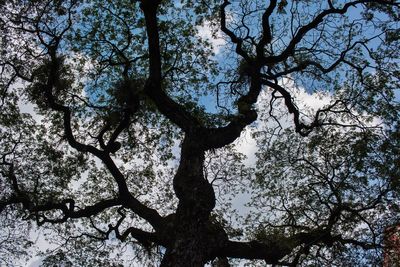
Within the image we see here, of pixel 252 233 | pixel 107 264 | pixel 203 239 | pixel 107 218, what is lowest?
pixel 203 239

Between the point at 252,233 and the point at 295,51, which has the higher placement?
the point at 295,51

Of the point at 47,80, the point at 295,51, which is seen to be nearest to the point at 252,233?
the point at 295,51

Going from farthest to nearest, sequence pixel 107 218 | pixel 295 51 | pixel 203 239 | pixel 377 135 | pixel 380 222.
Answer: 1. pixel 107 218
2. pixel 295 51
3. pixel 377 135
4. pixel 380 222
5. pixel 203 239

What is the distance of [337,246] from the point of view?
1299cm

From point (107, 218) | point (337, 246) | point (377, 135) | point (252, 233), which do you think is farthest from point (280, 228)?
point (107, 218)

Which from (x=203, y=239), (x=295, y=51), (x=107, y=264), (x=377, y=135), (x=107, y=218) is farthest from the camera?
(x=107, y=218)

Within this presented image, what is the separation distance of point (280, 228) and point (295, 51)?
5876mm

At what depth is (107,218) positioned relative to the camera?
695 inches

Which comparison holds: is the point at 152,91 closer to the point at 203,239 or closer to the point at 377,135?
the point at 203,239

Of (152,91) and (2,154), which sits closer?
(152,91)

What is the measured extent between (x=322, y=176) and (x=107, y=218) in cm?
891

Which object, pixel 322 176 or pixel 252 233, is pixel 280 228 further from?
pixel 322 176

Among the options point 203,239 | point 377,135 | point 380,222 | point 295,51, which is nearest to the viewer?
point 203,239

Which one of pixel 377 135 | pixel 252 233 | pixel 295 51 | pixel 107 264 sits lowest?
pixel 107 264
